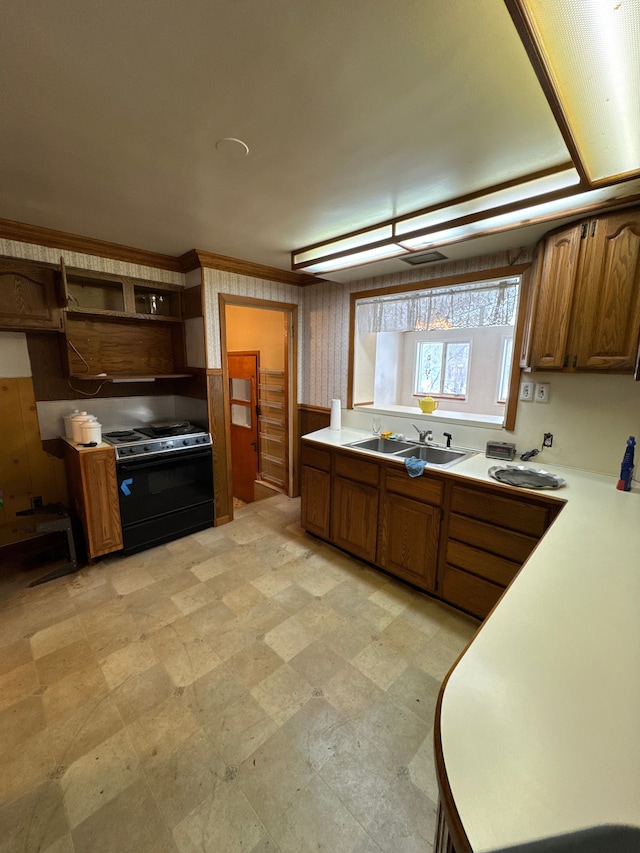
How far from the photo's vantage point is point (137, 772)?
4.51ft

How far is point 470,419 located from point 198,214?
2.36m

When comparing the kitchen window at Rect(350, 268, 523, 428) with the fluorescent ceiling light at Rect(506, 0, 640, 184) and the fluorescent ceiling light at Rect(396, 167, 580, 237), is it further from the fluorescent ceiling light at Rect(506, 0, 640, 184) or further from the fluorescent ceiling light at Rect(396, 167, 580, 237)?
the fluorescent ceiling light at Rect(506, 0, 640, 184)

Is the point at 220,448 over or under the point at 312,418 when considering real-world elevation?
under

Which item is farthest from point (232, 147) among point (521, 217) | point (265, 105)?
point (521, 217)

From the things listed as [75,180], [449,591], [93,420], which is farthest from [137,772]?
[75,180]

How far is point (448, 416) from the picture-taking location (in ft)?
9.31

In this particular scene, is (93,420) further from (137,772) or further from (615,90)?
(615,90)

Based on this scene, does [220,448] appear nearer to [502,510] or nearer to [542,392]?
[502,510]

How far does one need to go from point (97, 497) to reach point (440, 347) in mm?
4873

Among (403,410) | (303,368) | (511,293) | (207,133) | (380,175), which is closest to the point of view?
(207,133)

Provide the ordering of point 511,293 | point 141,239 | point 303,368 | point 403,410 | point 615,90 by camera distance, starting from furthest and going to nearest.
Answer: point 303,368 < point 403,410 < point 141,239 < point 511,293 < point 615,90

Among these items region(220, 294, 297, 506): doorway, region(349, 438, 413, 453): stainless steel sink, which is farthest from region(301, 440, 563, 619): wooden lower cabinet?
region(220, 294, 297, 506): doorway

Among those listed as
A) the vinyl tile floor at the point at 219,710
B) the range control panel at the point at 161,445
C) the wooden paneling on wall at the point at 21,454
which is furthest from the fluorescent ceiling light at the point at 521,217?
the wooden paneling on wall at the point at 21,454

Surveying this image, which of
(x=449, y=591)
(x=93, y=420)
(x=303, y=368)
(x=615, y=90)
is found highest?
(x=615, y=90)
